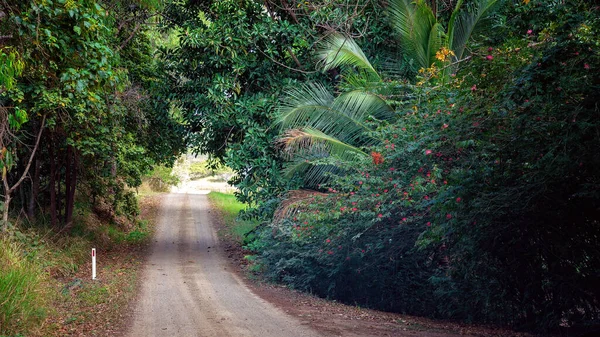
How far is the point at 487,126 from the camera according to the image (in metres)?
8.64

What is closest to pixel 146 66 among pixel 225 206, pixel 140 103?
pixel 140 103

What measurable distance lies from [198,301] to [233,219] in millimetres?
17983

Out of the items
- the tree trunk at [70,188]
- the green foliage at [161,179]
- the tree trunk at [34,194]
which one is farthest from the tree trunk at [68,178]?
the green foliage at [161,179]

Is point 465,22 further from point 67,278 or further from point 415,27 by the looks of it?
point 67,278

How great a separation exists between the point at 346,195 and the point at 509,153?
15.8 ft

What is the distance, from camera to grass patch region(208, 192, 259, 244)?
2456cm

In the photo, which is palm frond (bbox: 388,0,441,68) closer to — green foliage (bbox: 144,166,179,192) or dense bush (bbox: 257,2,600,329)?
dense bush (bbox: 257,2,600,329)

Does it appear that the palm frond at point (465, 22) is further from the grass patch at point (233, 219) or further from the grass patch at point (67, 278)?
the grass patch at point (67, 278)

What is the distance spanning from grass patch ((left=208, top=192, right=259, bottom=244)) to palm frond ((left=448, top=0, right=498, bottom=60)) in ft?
30.2

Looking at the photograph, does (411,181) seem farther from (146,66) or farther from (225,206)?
(225,206)

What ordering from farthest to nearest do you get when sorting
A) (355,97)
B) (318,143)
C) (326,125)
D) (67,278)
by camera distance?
1. (326,125)
2. (318,143)
3. (355,97)
4. (67,278)

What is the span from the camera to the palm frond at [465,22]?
15.0 metres

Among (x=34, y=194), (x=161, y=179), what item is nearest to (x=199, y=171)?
(x=161, y=179)

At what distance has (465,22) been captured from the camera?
1581 centimetres
